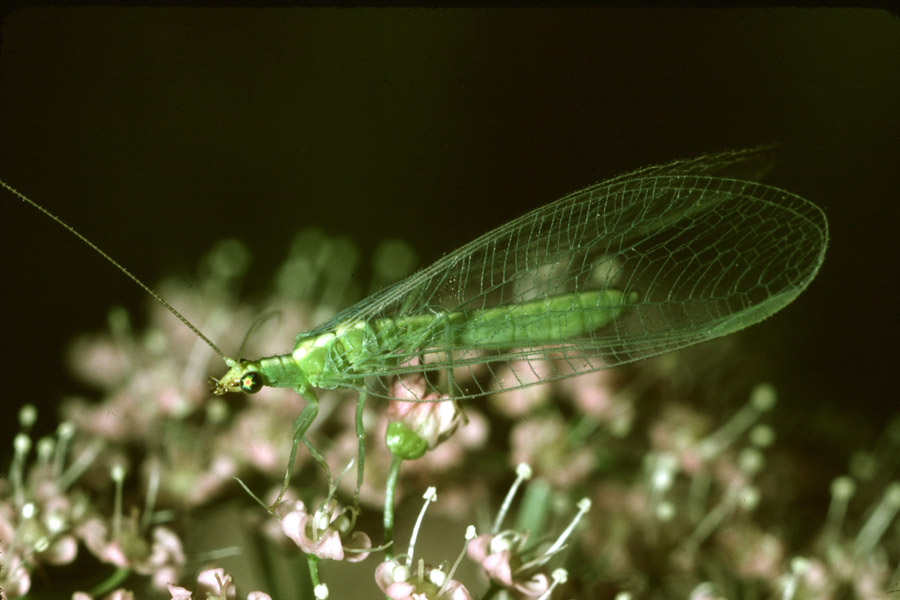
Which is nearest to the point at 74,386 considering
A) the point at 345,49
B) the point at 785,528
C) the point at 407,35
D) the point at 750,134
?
the point at 345,49

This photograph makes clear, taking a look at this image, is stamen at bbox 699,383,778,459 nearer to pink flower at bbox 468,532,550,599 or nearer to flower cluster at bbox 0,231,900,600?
flower cluster at bbox 0,231,900,600

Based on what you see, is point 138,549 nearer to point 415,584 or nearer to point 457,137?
point 415,584

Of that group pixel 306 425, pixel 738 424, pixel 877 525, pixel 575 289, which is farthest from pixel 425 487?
pixel 877 525

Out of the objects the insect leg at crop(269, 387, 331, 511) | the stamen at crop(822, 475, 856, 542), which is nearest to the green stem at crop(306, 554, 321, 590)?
the insect leg at crop(269, 387, 331, 511)

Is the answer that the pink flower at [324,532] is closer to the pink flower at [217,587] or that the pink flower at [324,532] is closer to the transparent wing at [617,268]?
the pink flower at [217,587]

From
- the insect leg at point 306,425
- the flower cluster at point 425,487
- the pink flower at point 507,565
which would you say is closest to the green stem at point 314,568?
the flower cluster at point 425,487

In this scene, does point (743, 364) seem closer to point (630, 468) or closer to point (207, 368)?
point (630, 468)

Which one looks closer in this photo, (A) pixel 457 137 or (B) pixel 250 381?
(B) pixel 250 381
